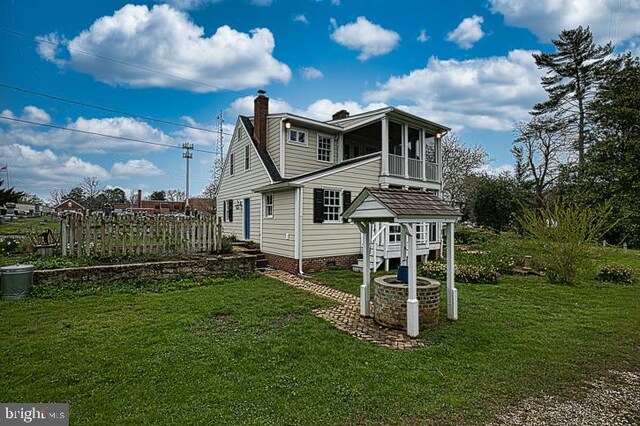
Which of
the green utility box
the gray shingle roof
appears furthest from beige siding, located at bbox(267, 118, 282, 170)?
the green utility box

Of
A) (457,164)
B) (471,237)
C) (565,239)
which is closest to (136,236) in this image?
(565,239)

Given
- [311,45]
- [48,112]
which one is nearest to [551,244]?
[311,45]

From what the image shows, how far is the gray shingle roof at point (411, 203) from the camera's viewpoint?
559 centimetres

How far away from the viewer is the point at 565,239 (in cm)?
995

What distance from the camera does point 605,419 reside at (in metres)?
3.23

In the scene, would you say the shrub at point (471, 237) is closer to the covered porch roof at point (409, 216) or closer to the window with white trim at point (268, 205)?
the window with white trim at point (268, 205)

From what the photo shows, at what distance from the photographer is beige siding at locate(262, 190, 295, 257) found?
11.7 m

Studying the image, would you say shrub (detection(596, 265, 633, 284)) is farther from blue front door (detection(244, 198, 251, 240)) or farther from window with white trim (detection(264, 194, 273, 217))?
blue front door (detection(244, 198, 251, 240))

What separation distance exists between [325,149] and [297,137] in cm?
157

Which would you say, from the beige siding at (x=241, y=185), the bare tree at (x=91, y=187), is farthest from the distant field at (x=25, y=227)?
the bare tree at (x=91, y=187)

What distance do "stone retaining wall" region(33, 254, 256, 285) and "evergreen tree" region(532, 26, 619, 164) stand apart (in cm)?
2538

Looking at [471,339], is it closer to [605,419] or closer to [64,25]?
[605,419]

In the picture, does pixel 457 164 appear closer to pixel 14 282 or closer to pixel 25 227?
pixel 14 282

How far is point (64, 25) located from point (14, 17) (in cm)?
290
